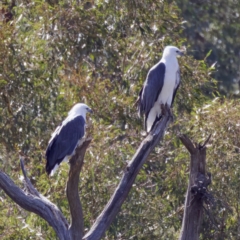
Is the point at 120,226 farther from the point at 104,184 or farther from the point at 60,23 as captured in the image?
the point at 60,23

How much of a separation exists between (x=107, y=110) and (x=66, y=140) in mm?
1274

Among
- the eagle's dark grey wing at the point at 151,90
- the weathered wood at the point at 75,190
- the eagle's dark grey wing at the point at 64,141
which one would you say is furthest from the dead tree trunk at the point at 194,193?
the eagle's dark grey wing at the point at 151,90

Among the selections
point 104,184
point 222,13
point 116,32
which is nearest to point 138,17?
point 116,32

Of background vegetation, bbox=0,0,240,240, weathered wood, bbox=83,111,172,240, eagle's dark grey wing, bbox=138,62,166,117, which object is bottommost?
background vegetation, bbox=0,0,240,240

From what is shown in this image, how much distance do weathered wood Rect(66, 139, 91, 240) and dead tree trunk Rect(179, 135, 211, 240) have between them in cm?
72

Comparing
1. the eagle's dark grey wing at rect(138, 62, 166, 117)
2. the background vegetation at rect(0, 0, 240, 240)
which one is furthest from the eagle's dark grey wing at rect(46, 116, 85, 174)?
the eagle's dark grey wing at rect(138, 62, 166, 117)

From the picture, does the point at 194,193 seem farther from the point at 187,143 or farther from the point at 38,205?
the point at 38,205

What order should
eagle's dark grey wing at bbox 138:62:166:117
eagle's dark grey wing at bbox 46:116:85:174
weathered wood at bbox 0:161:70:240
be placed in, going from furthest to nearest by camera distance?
eagle's dark grey wing at bbox 138:62:166:117 → eagle's dark grey wing at bbox 46:116:85:174 → weathered wood at bbox 0:161:70:240

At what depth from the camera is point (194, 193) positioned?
18.9ft

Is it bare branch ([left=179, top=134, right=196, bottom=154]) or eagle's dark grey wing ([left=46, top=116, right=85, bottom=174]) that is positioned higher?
bare branch ([left=179, top=134, right=196, bottom=154])

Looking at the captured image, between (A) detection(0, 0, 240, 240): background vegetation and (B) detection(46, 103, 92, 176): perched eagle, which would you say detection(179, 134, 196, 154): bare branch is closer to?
(B) detection(46, 103, 92, 176): perched eagle

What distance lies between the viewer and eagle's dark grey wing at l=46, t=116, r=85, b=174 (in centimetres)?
709

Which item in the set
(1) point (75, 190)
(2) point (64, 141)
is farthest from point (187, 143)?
(2) point (64, 141)

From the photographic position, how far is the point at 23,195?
5.65m
